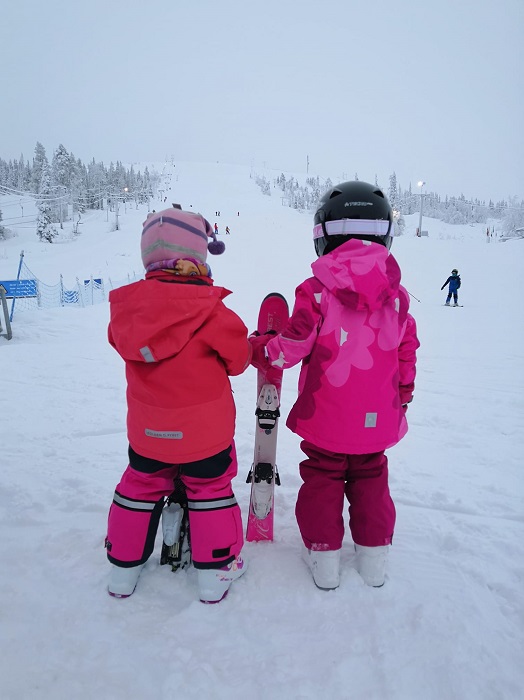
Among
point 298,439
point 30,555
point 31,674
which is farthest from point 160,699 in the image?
point 298,439

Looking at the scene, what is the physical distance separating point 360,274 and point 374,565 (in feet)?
5.06

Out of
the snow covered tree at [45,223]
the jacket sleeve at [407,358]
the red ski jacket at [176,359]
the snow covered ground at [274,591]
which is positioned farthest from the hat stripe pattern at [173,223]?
the snow covered tree at [45,223]

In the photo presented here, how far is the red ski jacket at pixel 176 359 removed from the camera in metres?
1.77

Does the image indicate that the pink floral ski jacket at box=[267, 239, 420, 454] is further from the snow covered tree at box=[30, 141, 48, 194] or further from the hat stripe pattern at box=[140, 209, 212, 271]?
the snow covered tree at box=[30, 141, 48, 194]

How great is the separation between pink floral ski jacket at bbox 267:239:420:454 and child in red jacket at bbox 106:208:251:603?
1.24 feet

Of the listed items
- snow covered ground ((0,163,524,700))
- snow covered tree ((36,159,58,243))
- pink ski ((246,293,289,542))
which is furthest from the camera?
snow covered tree ((36,159,58,243))

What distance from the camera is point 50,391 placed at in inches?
193

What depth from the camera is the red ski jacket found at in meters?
1.77

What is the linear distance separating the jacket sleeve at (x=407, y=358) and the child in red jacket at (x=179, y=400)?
2.93 feet

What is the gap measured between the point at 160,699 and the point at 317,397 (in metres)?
1.43

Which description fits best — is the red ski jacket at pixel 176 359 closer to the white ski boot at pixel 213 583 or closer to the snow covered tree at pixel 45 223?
the white ski boot at pixel 213 583

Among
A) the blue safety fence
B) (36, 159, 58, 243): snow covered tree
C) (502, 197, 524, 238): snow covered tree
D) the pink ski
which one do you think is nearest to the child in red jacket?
the pink ski

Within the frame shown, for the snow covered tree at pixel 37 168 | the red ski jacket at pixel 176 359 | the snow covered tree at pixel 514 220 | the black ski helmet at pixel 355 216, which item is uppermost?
the snow covered tree at pixel 37 168

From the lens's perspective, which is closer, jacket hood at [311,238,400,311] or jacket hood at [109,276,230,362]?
jacket hood at [109,276,230,362]
